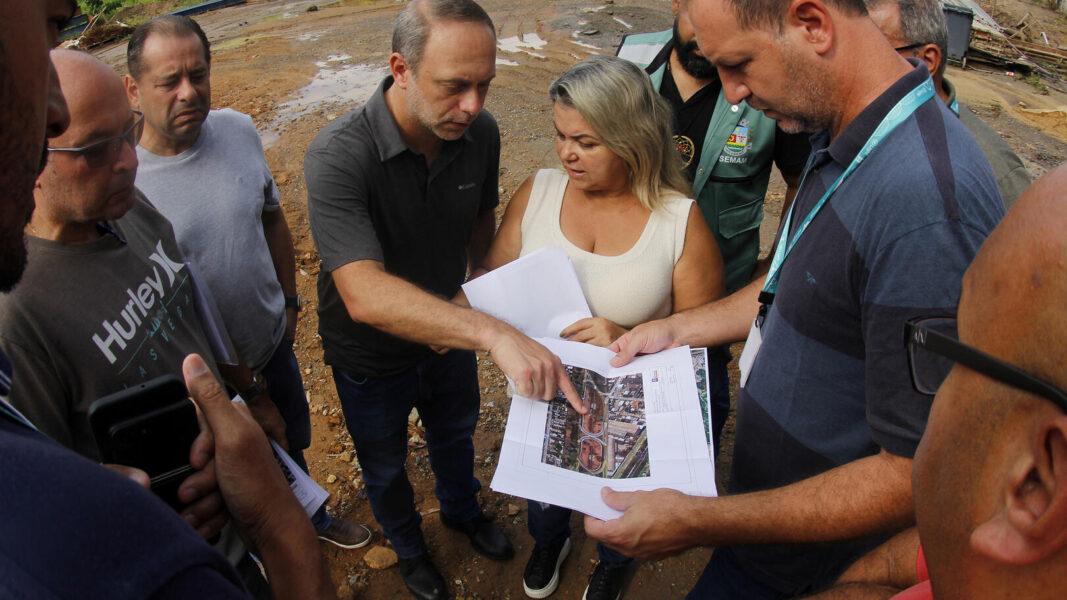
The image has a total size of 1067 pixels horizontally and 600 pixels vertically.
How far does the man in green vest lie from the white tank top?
2.05 ft

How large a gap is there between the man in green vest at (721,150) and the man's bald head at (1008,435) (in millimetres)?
2056

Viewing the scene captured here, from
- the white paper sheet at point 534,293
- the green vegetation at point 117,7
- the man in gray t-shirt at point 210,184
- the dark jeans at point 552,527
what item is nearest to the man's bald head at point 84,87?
the man in gray t-shirt at point 210,184

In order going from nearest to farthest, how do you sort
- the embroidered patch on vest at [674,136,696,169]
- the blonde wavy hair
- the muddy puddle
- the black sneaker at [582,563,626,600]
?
the blonde wavy hair < the black sneaker at [582,563,626,600] < the embroidered patch on vest at [674,136,696,169] < the muddy puddle

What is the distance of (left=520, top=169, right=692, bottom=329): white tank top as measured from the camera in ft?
7.81

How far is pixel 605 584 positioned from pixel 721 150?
2.11 meters

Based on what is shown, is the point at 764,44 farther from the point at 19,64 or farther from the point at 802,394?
the point at 19,64

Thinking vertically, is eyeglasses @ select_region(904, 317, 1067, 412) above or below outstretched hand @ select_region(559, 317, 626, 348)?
above

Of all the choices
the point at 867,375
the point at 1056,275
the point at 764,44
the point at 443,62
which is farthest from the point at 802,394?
the point at 443,62

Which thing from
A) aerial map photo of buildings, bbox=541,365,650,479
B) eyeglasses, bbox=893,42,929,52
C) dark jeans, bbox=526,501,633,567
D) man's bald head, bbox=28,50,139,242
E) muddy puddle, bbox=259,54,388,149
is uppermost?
man's bald head, bbox=28,50,139,242

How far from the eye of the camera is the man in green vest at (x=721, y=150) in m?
2.95

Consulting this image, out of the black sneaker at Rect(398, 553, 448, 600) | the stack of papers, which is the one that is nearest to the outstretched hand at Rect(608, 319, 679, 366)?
the stack of papers

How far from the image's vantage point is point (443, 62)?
232 cm

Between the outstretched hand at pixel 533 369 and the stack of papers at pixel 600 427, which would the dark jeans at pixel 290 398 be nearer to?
the stack of papers at pixel 600 427

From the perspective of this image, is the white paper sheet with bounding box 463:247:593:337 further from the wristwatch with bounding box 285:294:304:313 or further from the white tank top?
the wristwatch with bounding box 285:294:304:313
